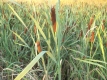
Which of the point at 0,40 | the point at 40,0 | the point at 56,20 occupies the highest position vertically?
the point at 56,20

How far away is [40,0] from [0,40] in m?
3.82

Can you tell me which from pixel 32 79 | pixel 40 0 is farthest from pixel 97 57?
pixel 40 0

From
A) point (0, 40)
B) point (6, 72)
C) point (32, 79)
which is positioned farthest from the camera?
point (0, 40)

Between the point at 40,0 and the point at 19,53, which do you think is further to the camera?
the point at 40,0

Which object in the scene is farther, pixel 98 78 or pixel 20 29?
pixel 20 29

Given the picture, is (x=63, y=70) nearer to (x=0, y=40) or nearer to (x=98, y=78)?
(x=98, y=78)

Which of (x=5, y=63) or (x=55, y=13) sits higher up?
(x=55, y=13)

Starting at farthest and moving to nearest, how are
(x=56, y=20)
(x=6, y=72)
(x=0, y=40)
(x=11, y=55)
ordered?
(x=0, y=40) < (x=11, y=55) < (x=6, y=72) < (x=56, y=20)

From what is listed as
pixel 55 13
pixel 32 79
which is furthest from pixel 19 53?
pixel 55 13

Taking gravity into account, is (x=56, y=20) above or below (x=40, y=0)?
above

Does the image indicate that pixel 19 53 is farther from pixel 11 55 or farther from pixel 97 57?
pixel 97 57

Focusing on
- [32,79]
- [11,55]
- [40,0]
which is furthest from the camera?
[40,0]

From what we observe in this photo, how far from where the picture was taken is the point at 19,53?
113cm

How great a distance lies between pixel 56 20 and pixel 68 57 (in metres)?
0.44
